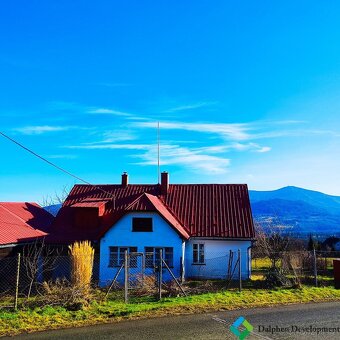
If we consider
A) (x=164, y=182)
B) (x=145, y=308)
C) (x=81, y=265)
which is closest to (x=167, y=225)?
(x=164, y=182)

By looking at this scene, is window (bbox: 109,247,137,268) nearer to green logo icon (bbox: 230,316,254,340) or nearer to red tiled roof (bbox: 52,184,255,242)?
red tiled roof (bbox: 52,184,255,242)

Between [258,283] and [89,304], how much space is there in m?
8.46

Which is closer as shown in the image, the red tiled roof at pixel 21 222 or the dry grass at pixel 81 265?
the dry grass at pixel 81 265

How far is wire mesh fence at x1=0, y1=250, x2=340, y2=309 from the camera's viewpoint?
45.7 ft

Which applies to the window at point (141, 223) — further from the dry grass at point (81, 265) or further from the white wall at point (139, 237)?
the dry grass at point (81, 265)

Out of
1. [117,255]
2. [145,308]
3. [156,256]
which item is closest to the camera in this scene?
[145,308]

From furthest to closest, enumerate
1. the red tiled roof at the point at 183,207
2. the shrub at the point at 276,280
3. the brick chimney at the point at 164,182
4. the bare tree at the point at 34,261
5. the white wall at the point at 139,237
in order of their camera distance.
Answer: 1. the brick chimney at the point at 164,182
2. the red tiled roof at the point at 183,207
3. the white wall at the point at 139,237
4. the shrub at the point at 276,280
5. the bare tree at the point at 34,261

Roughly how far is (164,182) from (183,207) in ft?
8.88

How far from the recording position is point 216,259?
77.8ft

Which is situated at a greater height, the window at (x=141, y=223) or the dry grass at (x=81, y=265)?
the window at (x=141, y=223)

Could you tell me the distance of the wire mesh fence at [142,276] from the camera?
45.7 feet

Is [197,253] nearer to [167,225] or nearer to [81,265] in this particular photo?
[167,225]

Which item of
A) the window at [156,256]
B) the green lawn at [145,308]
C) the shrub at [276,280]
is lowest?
the green lawn at [145,308]

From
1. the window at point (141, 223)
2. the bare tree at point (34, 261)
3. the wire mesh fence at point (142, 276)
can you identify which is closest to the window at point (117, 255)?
the wire mesh fence at point (142, 276)
